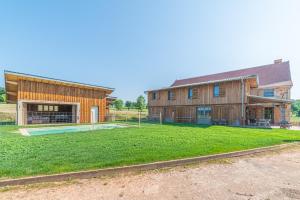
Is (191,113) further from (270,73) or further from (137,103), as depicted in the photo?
(137,103)

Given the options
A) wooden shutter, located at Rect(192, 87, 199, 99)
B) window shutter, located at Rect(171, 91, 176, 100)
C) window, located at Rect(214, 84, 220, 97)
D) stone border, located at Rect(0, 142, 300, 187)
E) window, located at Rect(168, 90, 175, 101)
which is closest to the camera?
stone border, located at Rect(0, 142, 300, 187)

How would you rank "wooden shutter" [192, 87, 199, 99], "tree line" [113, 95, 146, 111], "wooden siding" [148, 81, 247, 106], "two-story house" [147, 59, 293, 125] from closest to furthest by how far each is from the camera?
"two-story house" [147, 59, 293, 125]
"wooden siding" [148, 81, 247, 106]
"wooden shutter" [192, 87, 199, 99]
"tree line" [113, 95, 146, 111]

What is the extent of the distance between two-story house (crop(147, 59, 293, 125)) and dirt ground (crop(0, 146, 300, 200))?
13197mm

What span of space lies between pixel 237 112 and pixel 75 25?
65.2 ft

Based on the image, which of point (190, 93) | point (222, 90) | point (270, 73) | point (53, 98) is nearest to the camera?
point (53, 98)

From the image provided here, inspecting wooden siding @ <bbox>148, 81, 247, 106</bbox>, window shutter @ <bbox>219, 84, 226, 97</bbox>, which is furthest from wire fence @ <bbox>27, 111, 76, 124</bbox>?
window shutter @ <bbox>219, 84, 226, 97</bbox>

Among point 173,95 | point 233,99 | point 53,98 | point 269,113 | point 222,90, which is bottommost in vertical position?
point 269,113

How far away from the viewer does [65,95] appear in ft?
56.7

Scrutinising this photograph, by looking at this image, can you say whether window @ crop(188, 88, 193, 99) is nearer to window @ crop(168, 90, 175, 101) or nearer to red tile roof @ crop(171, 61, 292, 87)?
window @ crop(168, 90, 175, 101)

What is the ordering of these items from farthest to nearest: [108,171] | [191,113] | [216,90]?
1. [191,113]
2. [216,90]
3. [108,171]

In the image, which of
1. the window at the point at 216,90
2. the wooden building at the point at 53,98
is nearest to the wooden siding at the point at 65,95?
the wooden building at the point at 53,98

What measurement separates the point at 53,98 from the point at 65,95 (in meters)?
1.16

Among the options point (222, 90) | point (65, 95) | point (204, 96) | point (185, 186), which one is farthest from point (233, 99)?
point (65, 95)

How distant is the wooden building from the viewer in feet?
48.8
